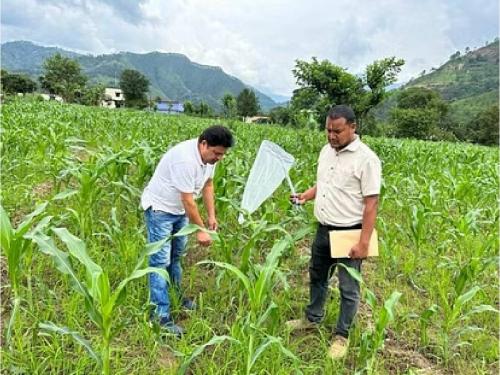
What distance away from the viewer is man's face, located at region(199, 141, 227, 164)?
8.66ft

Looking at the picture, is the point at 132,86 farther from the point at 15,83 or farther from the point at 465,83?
the point at 465,83

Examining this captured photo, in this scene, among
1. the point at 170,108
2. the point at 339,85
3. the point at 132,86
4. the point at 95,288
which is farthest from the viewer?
the point at 170,108

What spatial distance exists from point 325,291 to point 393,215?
10.3ft

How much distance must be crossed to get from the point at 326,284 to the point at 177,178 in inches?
47.1

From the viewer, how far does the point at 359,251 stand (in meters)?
2.60

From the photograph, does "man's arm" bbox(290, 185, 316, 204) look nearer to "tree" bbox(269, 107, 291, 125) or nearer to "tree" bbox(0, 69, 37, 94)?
"tree" bbox(269, 107, 291, 125)

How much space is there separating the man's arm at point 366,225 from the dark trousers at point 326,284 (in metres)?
0.12

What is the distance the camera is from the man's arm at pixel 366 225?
256 centimetres

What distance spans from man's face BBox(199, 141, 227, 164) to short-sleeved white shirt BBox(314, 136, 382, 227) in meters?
0.66

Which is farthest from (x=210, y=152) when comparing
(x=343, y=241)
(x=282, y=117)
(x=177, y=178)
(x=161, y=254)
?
(x=282, y=117)

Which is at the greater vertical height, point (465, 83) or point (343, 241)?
point (465, 83)

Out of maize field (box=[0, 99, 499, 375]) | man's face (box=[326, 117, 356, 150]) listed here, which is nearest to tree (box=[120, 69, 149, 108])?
maize field (box=[0, 99, 499, 375])

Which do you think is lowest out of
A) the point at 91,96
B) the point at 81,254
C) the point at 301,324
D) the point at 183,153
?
the point at 301,324

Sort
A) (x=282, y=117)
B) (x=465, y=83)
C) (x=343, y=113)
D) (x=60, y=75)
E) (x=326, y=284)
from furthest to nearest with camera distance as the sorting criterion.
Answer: (x=465, y=83) → (x=60, y=75) → (x=282, y=117) → (x=326, y=284) → (x=343, y=113)
